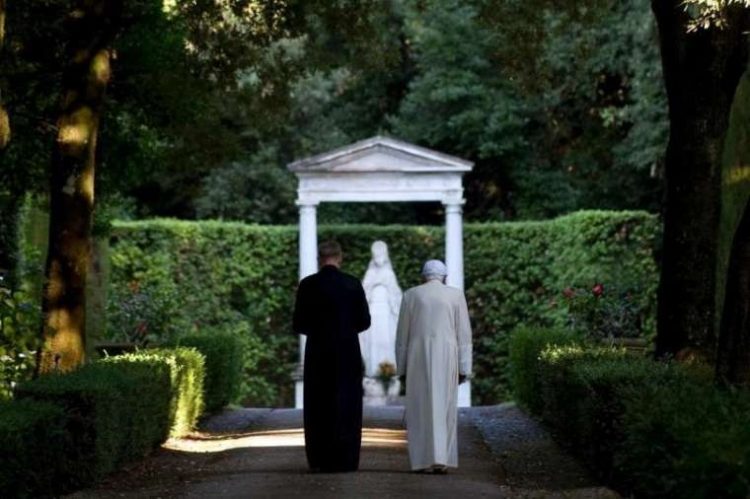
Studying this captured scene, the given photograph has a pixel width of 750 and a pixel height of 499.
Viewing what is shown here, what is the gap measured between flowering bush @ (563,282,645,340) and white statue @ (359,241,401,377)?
20.1 ft

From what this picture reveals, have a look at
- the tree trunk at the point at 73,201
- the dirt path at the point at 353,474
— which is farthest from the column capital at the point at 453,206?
the tree trunk at the point at 73,201

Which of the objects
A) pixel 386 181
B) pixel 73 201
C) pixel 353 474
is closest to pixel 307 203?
pixel 386 181

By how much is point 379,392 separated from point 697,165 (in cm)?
1539

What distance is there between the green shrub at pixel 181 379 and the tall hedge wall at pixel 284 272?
10669 mm

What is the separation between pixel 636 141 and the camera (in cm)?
3064

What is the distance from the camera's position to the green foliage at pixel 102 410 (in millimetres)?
11562

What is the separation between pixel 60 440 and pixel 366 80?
93.4 ft

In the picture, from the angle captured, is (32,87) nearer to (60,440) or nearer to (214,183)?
(60,440)

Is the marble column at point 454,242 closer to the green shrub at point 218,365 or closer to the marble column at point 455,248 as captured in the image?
the marble column at point 455,248

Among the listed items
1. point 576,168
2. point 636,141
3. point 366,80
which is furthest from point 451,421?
point 366,80

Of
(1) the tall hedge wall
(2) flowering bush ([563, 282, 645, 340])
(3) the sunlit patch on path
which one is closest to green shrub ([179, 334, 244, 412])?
(3) the sunlit patch on path

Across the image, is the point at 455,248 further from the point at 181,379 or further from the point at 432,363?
the point at 432,363

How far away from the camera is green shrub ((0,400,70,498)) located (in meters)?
9.74

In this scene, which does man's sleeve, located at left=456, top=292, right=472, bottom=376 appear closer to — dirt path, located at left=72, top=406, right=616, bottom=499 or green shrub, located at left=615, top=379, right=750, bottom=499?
dirt path, located at left=72, top=406, right=616, bottom=499
